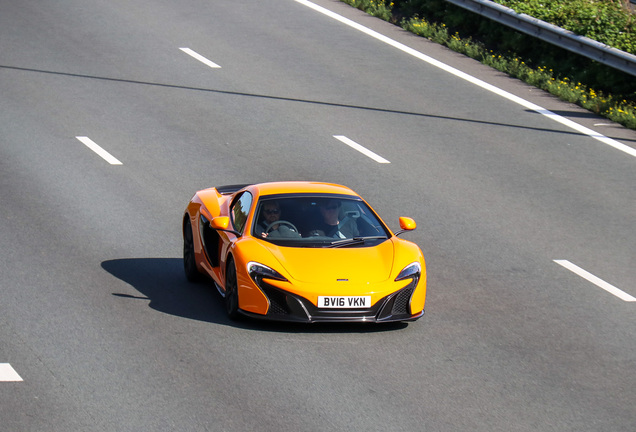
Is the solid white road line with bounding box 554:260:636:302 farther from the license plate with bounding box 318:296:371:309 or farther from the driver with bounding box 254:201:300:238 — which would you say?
the driver with bounding box 254:201:300:238

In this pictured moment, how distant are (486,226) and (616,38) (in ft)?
27.8

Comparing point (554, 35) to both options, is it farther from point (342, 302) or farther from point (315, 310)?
point (315, 310)

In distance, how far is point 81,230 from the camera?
1346 cm

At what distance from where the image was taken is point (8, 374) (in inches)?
335

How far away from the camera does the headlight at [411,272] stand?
10164 mm

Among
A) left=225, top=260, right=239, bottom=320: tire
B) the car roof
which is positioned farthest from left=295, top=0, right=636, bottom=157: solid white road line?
left=225, top=260, right=239, bottom=320: tire


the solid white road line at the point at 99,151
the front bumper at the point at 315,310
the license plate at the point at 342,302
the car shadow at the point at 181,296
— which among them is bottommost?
the solid white road line at the point at 99,151

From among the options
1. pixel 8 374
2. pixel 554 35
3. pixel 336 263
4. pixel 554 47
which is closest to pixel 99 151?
pixel 336 263

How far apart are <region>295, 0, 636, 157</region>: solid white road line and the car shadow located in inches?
373

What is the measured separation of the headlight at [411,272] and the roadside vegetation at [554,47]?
11.0 meters

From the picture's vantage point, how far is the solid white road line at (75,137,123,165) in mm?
17078

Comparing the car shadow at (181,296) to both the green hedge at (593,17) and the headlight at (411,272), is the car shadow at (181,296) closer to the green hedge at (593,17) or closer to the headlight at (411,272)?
the headlight at (411,272)

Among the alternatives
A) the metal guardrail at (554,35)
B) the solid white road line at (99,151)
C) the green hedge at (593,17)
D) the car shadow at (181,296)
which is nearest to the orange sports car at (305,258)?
the car shadow at (181,296)

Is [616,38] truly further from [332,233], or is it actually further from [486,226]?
[332,233]
